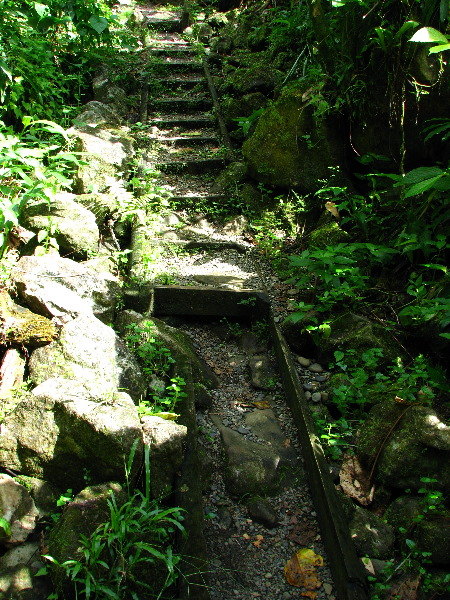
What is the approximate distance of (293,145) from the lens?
18.2ft

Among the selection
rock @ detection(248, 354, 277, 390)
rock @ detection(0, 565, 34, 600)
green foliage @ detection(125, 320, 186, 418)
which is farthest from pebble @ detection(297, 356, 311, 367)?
rock @ detection(0, 565, 34, 600)

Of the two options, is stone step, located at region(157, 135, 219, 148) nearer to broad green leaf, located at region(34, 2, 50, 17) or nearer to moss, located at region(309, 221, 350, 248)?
broad green leaf, located at region(34, 2, 50, 17)

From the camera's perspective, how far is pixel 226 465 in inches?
124

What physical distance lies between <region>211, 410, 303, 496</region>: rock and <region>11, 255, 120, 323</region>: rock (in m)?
1.18

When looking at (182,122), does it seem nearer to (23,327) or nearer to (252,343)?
(252,343)

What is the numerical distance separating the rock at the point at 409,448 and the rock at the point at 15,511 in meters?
1.90

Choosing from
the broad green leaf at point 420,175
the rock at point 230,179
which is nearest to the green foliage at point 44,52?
the rock at point 230,179

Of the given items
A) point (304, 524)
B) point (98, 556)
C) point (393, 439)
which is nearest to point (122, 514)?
point (98, 556)

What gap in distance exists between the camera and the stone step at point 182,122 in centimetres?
710

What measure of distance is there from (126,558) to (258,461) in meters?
1.19

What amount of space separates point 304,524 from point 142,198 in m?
3.64

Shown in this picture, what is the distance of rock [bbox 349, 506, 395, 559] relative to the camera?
263 cm

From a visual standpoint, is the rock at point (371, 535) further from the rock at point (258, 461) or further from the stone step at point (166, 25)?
the stone step at point (166, 25)

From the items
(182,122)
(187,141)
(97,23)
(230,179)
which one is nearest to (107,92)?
(97,23)
